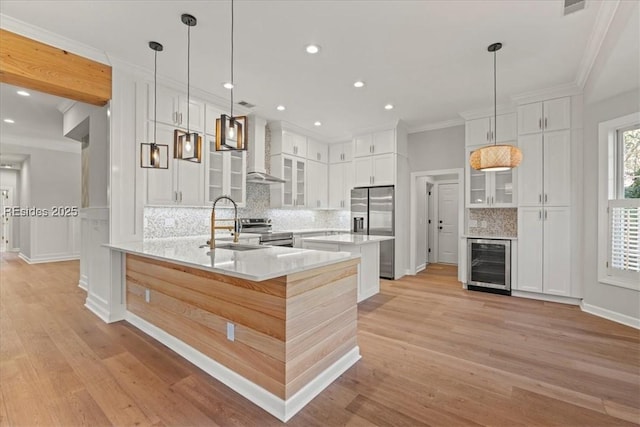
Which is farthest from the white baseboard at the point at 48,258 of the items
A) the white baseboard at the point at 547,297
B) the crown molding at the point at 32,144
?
the white baseboard at the point at 547,297

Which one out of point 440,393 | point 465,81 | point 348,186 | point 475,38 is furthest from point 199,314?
point 348,186

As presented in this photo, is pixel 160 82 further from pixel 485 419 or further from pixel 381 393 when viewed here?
pixel 485 419

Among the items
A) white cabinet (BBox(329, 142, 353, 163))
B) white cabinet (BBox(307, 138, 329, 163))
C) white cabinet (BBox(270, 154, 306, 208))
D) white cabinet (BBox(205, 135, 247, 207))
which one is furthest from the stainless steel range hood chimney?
white cabinet (BBox(329, 142, 353, 163))

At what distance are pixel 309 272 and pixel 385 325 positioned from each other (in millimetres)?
1718

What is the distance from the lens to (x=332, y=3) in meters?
2.43

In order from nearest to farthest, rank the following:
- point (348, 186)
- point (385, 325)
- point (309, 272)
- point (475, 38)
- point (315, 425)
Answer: point (315, 425) → point (309, 272) → point (475, 38) → point (385, 325) → point (348, 186)

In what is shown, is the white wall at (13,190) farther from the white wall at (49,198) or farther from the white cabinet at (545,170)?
the white cabinet at (545,170)

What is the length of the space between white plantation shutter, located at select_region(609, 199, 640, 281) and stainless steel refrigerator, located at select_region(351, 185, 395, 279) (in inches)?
117

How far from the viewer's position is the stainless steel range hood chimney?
5121mm

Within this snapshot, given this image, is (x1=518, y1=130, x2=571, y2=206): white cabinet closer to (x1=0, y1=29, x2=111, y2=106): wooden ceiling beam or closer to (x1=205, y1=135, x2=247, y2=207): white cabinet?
(x1=205, y1=135, x2=247, y2=207): white cabinet

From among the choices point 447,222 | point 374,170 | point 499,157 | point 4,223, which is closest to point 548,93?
point 499,157

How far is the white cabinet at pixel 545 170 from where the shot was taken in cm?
410

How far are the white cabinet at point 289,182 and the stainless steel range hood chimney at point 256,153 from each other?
0.41 m

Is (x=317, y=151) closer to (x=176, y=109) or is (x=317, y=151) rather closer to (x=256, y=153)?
(x=256, y=153)
